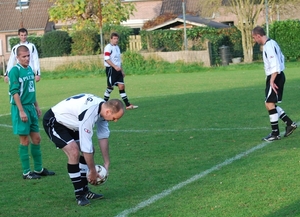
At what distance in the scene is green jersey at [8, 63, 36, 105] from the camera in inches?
356

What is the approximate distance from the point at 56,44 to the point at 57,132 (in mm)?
32702

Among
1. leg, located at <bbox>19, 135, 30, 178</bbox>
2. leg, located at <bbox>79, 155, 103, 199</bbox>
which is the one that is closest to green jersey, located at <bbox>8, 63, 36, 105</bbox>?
leg, located at <bbox>19, 135, 30, 178</bbox>

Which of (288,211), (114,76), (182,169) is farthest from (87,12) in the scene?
(288,211)

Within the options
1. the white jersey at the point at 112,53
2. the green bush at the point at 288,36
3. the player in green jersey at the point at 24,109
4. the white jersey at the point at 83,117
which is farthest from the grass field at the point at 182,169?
the green bush at the point at 288,36

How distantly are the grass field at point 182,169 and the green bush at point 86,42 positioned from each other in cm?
2243

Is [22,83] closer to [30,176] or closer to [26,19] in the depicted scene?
[30,176]

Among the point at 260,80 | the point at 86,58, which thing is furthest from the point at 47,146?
the point at 86,58

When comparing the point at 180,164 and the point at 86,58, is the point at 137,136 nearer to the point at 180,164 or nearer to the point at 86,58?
the point at 180,164

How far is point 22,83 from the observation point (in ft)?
30.1

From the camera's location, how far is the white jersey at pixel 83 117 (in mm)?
6980

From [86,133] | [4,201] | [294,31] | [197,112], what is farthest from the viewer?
[294,31]

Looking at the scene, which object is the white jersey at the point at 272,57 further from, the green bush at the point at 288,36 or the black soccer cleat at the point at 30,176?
the green bush at the point at 288,36

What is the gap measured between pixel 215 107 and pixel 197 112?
0.94 m

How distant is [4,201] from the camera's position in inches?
308
